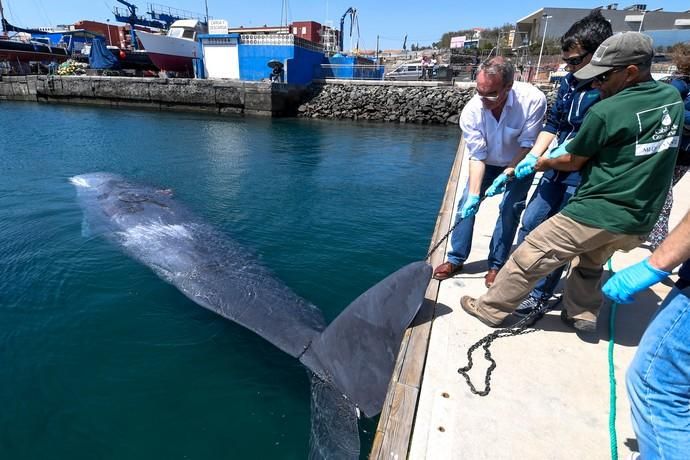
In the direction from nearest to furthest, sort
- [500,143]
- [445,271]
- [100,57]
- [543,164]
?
[543,164] → [500,143] → [445,271] → [100,57]

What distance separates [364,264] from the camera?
700 centimetres

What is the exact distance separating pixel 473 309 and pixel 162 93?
36154 millimetres

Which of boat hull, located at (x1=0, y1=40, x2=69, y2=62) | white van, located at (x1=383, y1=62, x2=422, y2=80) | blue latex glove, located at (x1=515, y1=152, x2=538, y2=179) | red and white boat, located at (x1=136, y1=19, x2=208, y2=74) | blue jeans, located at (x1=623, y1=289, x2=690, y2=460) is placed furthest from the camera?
boat hull, located at (x1=0, y1=40, x2=69, y2=62)

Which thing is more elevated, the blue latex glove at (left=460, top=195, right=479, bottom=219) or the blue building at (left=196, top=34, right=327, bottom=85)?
the blue building at (left=196, top=34, right=327, bottom=85)

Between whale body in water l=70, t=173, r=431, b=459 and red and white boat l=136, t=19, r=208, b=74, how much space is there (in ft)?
126

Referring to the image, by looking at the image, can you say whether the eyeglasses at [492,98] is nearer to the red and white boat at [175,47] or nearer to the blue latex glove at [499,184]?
the blue latex glove at [499,184]

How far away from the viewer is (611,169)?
2.86 metres

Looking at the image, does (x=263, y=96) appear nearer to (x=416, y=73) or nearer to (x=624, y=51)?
(x=416, y=73)

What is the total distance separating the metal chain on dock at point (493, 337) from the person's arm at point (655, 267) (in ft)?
3.64

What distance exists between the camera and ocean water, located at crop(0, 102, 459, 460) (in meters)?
3.66

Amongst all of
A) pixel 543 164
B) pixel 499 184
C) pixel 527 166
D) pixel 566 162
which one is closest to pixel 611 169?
pixel 566 162

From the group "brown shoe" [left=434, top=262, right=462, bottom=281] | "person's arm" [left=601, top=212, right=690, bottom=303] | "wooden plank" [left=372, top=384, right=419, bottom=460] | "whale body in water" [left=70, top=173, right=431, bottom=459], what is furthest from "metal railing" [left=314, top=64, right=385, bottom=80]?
"person's arm" [left=601, top=212, right=690, bottom=303]

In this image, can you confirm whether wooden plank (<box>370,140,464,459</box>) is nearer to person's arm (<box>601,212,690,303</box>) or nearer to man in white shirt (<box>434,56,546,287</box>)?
man in white shirt (<box>434,56,546,287</box>)

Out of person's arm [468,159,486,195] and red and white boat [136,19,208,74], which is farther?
red and white boat [136,19,208,74]
